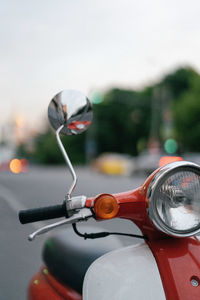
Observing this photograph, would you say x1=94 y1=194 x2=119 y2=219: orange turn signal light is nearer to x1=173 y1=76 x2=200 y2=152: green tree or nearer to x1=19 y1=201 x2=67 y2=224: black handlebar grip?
x1=19 y1=201 x2=67 y2=224: black handlebar grip

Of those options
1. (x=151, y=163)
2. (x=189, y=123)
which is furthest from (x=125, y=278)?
(x=189, y=123)

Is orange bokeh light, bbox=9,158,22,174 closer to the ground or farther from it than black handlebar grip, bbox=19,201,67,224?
farther from it

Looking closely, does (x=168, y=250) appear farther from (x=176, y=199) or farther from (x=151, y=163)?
(x=151, y=163)

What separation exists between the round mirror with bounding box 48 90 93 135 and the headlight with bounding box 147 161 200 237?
15.7 inches

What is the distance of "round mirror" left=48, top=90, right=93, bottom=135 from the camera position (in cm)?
165

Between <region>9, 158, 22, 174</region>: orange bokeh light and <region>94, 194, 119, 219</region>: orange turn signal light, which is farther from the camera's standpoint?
<region>9, 158, 22, 174</region>: orange bokeh light

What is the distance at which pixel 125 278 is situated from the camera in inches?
56.2

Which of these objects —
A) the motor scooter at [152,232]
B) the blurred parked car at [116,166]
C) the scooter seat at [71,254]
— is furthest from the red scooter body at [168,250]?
the blurred parked car at [116,166]

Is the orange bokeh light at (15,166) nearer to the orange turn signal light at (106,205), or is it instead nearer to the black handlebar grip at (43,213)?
the black handlebar grip at (43,213)

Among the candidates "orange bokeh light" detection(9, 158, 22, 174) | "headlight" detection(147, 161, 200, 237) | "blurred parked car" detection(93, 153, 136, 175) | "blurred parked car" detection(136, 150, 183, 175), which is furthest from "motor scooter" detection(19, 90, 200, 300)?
"blurred parked car" detection(93, 153, 136, 175)

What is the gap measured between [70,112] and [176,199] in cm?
52

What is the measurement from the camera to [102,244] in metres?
1.91

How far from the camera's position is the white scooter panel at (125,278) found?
1.40 meters

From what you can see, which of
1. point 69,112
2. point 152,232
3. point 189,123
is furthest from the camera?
point 189,123
